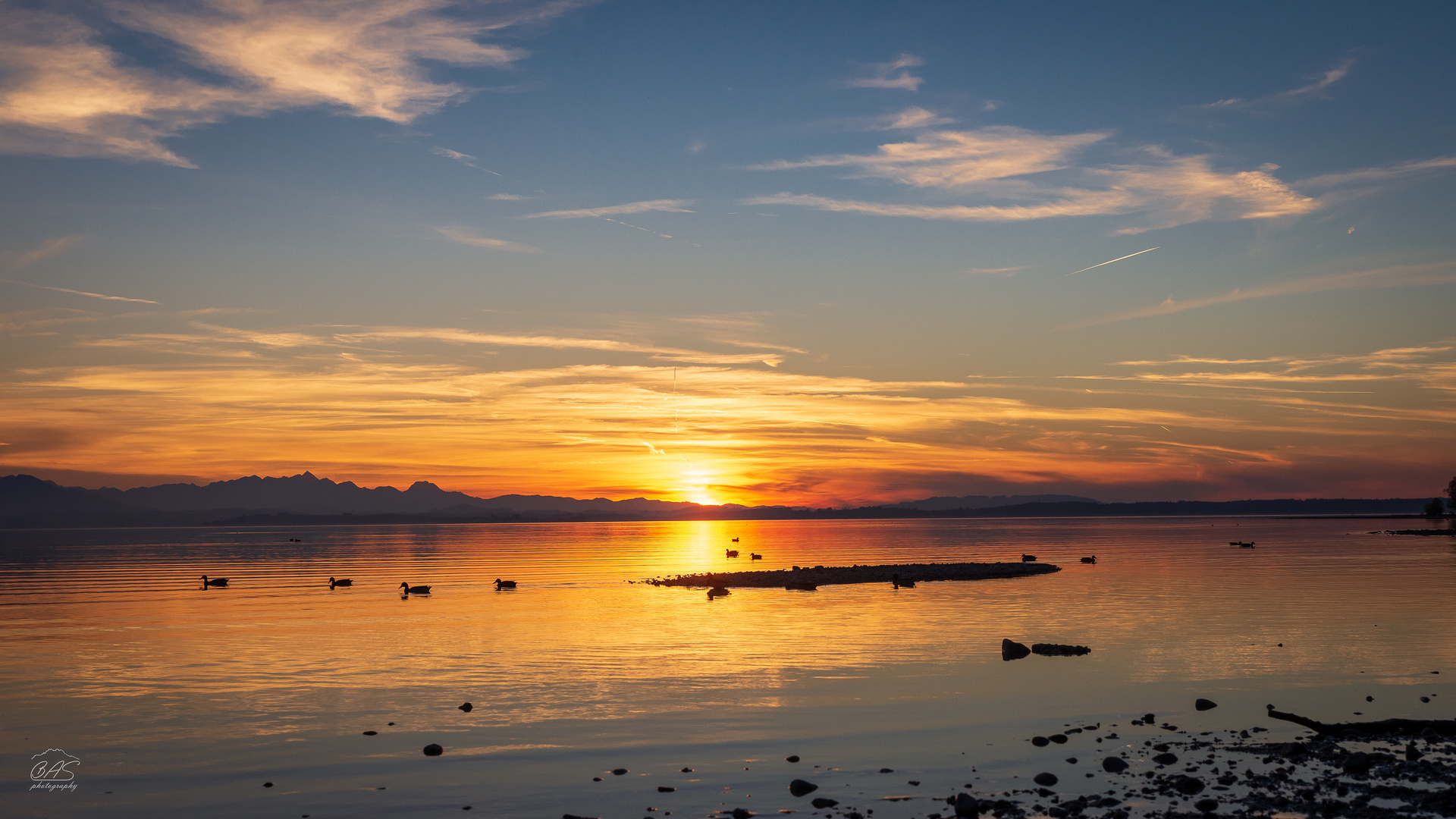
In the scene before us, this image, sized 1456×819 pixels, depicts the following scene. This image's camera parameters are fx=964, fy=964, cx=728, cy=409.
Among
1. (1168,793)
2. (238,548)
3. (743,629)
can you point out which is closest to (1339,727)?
(1168,793)

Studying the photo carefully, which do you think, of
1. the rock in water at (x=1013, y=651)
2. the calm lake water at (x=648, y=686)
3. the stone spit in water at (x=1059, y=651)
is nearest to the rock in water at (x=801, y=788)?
the calm lake water at (x=648, y=686)

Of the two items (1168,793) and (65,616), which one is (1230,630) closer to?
(1168,793)

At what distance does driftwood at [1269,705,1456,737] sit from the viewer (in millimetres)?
22469

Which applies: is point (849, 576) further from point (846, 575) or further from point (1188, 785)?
point (1188, 785)

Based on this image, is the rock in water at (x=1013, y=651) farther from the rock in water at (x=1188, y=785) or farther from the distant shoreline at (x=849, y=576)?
the distant shoreline at (x=849, y=576)

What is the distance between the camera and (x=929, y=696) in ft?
94.5

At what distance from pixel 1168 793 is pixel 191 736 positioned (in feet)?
75.3

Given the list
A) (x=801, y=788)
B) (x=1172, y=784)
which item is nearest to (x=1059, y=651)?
(x=1172, y=784)

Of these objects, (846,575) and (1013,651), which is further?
(846,575)

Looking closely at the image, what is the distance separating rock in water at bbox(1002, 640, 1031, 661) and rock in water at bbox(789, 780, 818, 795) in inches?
731

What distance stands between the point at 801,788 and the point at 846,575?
2433 inches

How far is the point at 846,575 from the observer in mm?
79812

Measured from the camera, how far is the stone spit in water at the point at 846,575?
7588 centimetres

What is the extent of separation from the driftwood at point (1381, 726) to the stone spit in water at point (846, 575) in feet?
161
